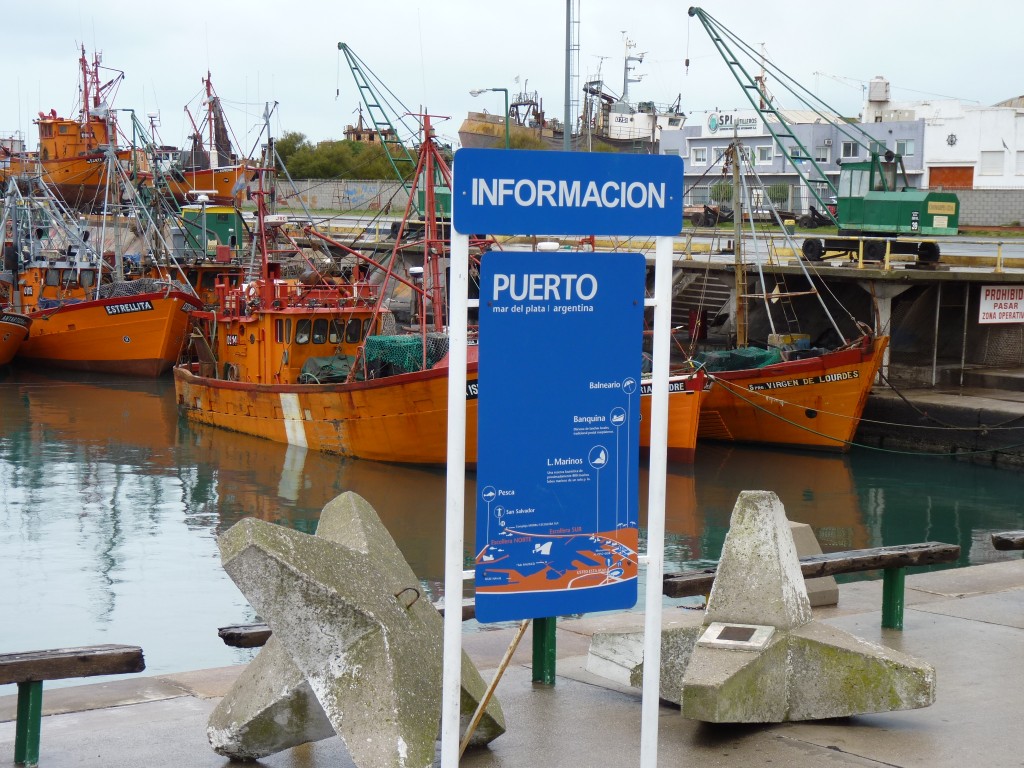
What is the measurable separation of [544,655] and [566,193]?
8.67ft

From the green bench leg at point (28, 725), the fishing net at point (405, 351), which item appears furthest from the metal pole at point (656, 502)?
the fishing net at point (405, 351)

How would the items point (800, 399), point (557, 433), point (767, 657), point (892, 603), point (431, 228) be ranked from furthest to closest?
point (800, 399)
point (431, 228)
point (892, 603)
point (767, 657)
point (557, 433)

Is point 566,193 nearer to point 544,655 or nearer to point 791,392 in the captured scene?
point 544,655

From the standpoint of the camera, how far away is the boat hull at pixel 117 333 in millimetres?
31906

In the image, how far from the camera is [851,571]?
21.1 feet

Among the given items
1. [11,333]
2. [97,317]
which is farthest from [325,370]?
[11,333]

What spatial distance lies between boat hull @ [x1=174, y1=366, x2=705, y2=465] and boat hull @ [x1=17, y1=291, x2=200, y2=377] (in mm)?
10088

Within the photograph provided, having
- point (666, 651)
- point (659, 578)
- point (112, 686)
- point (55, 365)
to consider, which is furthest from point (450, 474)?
point (55, 365)

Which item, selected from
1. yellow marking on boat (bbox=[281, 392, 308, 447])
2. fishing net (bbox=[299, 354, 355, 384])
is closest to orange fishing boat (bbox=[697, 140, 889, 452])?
fishing net (bbox=[299, 354, 355, 384])

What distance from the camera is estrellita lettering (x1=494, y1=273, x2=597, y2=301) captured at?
3.94 metres

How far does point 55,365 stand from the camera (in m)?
33.5

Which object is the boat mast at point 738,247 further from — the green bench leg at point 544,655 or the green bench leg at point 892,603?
the green bench leg at point 544,655

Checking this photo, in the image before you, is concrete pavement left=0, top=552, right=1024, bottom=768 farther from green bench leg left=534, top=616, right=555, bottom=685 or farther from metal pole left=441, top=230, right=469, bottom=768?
metal pole left=441, top=230, right=469, bottom=768

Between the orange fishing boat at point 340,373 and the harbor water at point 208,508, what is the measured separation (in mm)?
410
